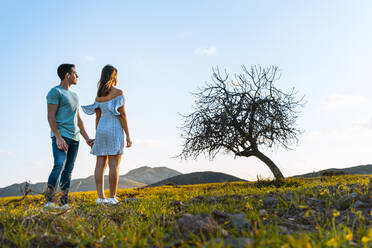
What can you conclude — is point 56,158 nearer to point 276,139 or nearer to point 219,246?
point 219,246

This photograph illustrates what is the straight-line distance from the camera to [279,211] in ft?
11.5

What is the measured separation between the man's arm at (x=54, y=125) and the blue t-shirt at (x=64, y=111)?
0.09 metres

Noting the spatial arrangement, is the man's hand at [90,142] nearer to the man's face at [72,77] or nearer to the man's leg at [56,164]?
the man's leg at [56,164]

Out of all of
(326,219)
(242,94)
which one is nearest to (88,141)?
(326,219)

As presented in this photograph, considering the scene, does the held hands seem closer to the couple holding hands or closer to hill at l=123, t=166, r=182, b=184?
the couple holding hands

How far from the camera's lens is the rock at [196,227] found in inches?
99.2

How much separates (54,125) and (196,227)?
3.67 m

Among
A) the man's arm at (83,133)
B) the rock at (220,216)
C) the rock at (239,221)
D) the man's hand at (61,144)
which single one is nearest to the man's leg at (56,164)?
the man's hand at (61,144)

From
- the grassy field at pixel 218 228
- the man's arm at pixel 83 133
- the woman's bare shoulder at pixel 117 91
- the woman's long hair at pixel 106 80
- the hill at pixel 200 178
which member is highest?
the woman's long hair at pixel 106 80

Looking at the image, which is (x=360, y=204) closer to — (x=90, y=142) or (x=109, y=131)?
(x=109, y=131)

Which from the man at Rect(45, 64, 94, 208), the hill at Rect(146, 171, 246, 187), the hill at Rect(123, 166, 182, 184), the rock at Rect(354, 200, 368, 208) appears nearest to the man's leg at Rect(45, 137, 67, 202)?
the man at Rect(45, 64, 94, 208)

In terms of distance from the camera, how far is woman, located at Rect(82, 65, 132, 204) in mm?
5633

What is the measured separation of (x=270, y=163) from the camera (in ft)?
46.5

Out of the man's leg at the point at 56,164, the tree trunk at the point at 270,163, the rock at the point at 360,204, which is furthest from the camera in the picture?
the tree trunk at the point at 270,163
